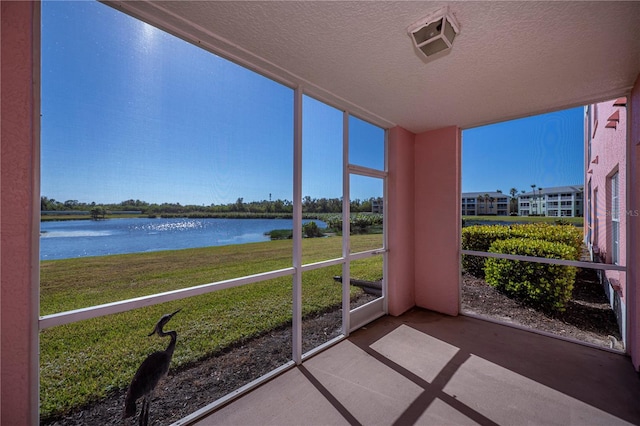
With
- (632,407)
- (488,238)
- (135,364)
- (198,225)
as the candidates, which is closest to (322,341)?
(135,364)

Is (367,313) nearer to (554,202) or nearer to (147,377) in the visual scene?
(147,377)

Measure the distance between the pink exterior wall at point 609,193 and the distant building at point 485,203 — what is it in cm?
81

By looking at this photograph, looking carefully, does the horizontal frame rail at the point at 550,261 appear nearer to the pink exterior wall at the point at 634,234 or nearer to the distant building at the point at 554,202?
the pink exterior wall at the point at 634,234

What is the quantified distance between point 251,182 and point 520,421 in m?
2.70

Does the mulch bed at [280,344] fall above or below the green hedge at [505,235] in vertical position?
below

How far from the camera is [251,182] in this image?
2.20 m

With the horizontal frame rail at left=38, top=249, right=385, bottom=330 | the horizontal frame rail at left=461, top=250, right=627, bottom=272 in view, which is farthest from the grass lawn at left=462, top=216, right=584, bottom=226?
the horizontal frame rail at left=38, top=249, right=385, bottom=330

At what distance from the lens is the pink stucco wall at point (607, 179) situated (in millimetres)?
2633

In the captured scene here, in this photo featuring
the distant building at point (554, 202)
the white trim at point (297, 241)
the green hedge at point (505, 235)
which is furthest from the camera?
the green hedge at point (505, 235)

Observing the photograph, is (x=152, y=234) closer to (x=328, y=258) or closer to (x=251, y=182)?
(x=251, y=182)

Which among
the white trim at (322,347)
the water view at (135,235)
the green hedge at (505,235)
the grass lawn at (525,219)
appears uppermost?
the grass lawn at (525,219)

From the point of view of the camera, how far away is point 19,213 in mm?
1227

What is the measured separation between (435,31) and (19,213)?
254cm

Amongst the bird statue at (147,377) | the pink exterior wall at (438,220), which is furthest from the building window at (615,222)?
the bird statue at (147,377)
